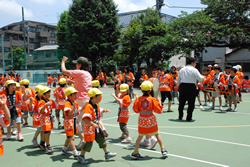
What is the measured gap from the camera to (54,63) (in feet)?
132

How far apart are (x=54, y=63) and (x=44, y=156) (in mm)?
37077

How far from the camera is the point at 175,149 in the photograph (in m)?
5.35

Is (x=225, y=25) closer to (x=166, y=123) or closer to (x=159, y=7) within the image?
(x=159, y=7)

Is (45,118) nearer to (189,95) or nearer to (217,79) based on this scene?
(189,95)

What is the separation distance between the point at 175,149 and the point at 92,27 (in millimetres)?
29378

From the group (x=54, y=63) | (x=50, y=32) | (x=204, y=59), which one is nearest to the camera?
(x=204, y=59)

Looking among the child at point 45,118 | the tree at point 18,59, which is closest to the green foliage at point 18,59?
the tree at point 18,59

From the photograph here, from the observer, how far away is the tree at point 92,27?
32.3 metres

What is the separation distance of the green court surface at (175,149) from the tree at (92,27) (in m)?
25.9

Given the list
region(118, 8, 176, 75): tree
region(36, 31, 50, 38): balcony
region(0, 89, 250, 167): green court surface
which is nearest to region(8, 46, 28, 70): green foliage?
region(36, 31, 50, 38): balcony

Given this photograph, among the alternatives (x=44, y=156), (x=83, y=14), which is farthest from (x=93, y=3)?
(x=44, y=156)

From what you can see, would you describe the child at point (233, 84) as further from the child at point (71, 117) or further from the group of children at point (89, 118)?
the child at point (71, 117)

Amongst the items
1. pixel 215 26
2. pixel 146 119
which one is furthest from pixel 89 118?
pixel 215 26

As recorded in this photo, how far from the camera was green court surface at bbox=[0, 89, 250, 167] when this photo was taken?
15.1 feet
